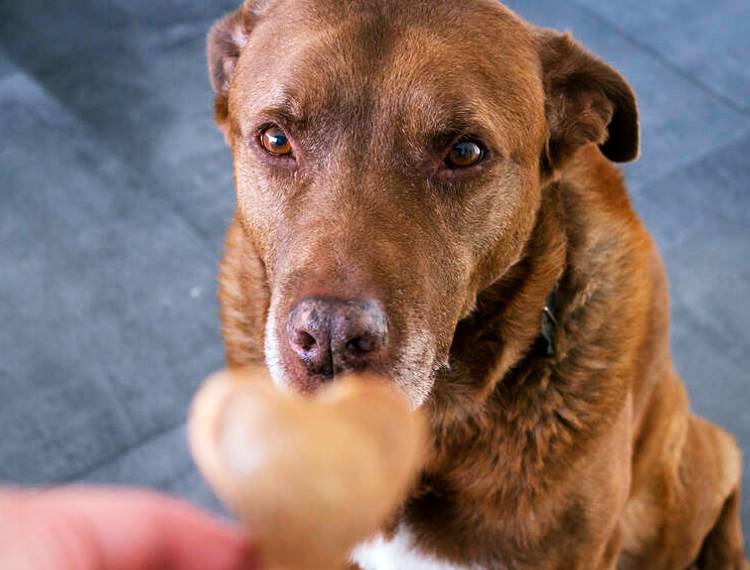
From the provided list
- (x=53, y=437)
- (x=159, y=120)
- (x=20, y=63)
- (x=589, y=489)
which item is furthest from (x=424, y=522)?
(x=20, y=63)

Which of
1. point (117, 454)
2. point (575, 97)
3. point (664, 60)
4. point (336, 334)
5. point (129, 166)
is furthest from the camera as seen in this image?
point (664, 60)

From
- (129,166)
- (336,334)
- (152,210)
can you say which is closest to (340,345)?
(336,334)

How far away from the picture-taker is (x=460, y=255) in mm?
1460

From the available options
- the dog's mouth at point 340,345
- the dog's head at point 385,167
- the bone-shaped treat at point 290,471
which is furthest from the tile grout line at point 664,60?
the bone-shaped treat at point 290,471

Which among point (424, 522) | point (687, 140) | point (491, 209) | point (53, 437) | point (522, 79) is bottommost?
point (53, 437)

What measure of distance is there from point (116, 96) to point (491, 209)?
245 centimetres

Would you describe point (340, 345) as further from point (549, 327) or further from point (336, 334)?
point (549, 327)

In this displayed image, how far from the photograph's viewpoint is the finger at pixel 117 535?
0.57 meters

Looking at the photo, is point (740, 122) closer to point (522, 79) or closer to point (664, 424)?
point (664, 424)

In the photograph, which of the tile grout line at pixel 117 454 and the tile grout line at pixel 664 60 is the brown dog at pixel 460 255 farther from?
the tile grout line at pixel 664 60

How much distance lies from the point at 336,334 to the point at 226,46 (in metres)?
0.79

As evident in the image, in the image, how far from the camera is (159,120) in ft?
11.4

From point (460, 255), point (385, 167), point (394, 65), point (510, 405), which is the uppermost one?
point (394, 65)

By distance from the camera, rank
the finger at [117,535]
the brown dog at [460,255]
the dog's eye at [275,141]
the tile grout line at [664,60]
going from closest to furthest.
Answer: the finger at [117,535] < the brown dog at [460,255] < the dog's eye at [275,141] < the tile grout line at [664,60]
